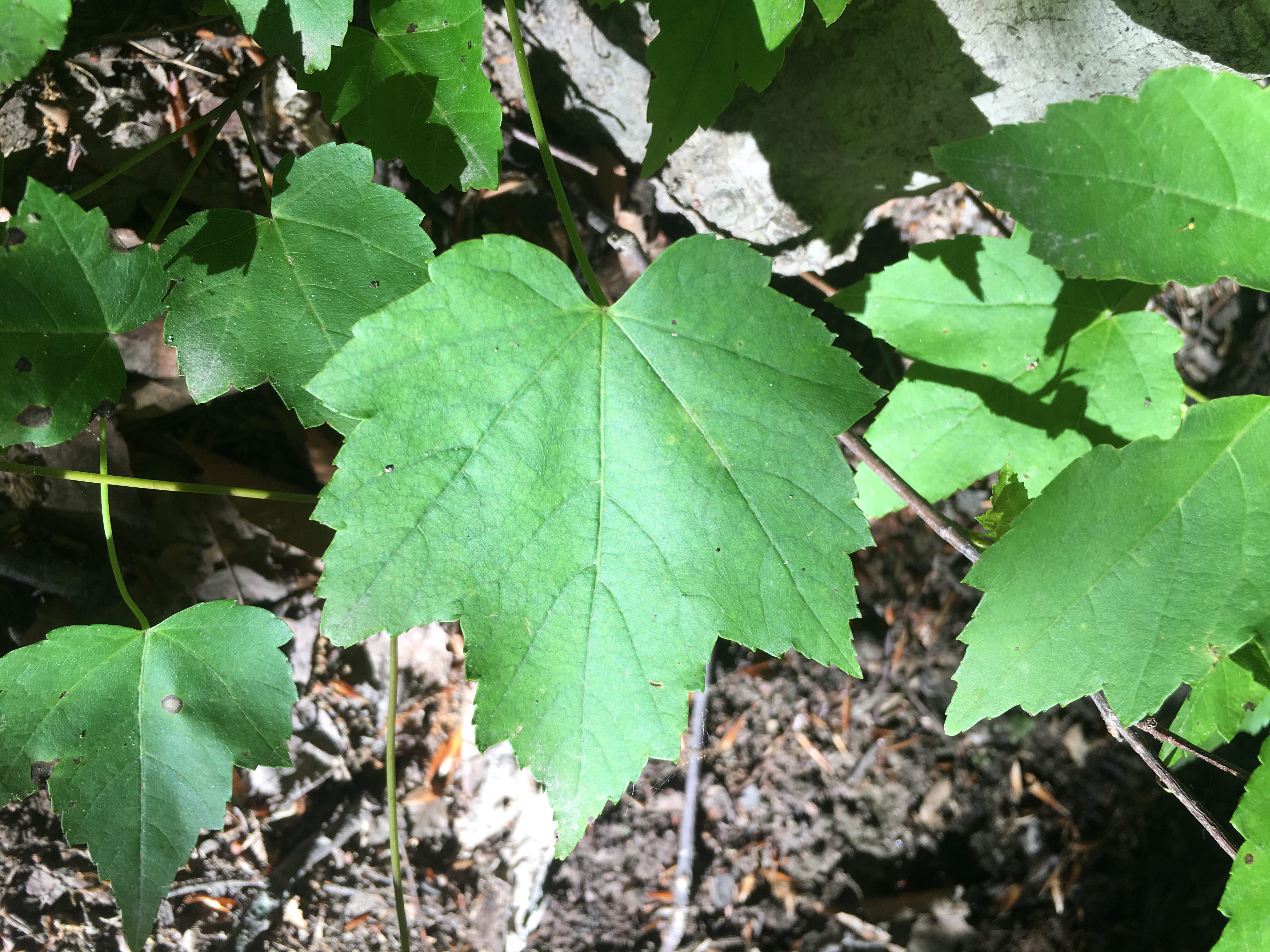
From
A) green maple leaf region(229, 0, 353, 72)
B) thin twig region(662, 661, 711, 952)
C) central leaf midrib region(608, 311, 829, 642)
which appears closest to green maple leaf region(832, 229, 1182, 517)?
central leaf midrib region(608, 311, 829, 642)

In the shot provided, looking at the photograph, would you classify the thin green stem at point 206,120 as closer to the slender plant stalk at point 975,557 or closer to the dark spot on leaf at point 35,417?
the dark spot on leaf at point 35,417

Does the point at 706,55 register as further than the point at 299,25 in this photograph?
Yes

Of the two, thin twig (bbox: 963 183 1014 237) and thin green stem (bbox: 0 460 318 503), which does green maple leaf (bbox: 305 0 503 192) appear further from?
thin twig (bbox: 963 183 1014 237)

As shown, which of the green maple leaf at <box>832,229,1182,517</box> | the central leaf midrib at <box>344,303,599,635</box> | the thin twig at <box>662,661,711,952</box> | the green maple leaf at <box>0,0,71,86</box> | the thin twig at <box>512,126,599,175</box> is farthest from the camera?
the thin twig at <box>662,661,711,952</box>

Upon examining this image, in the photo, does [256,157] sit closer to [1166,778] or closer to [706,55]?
[706,55]

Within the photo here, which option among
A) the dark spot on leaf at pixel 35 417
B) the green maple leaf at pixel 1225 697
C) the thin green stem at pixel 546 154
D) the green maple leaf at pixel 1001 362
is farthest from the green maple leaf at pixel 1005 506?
the dark spot on leaf at pixel 35 417

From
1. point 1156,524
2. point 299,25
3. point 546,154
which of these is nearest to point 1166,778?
point 1156,524
